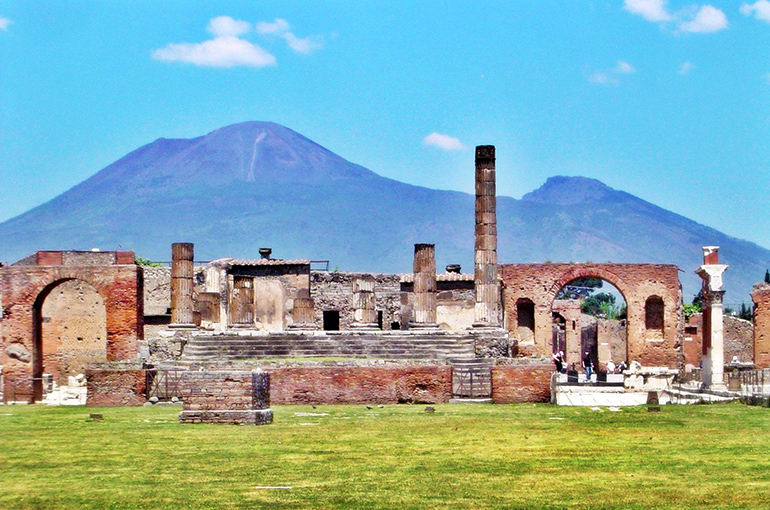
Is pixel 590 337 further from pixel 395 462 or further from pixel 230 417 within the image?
Result: pixel 395 462

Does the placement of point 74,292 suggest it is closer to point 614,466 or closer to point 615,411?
point 615,411

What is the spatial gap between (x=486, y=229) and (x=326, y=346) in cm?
958

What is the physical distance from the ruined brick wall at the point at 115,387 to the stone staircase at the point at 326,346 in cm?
611

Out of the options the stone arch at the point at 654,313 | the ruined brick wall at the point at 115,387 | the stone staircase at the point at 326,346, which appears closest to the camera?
the ruined brick wall at the point at 115,387

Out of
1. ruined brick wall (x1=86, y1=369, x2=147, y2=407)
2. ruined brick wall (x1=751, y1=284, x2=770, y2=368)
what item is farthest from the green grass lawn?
ruined brick wall (x1=751, y1=284, x2=770, y2=368)

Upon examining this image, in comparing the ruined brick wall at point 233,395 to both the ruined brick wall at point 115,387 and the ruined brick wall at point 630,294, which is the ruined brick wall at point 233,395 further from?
the ruined brick wall at point 630,294

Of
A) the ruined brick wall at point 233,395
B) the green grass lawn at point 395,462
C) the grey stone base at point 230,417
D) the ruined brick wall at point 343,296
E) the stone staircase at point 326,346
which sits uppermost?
the ruined brick wall at point 343,296

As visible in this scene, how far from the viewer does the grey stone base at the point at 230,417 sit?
19500 mm

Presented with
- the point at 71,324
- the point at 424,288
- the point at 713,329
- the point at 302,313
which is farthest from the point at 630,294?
the point at 71,324

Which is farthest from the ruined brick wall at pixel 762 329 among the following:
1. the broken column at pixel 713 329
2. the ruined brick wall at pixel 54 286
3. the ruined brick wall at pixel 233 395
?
the ruined brick wall at pixel 233 395

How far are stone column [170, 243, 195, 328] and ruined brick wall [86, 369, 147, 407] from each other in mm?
12048

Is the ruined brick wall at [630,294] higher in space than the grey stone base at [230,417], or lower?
higher

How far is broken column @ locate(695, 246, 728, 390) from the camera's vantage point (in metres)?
35.4

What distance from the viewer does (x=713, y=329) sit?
1403 inches
